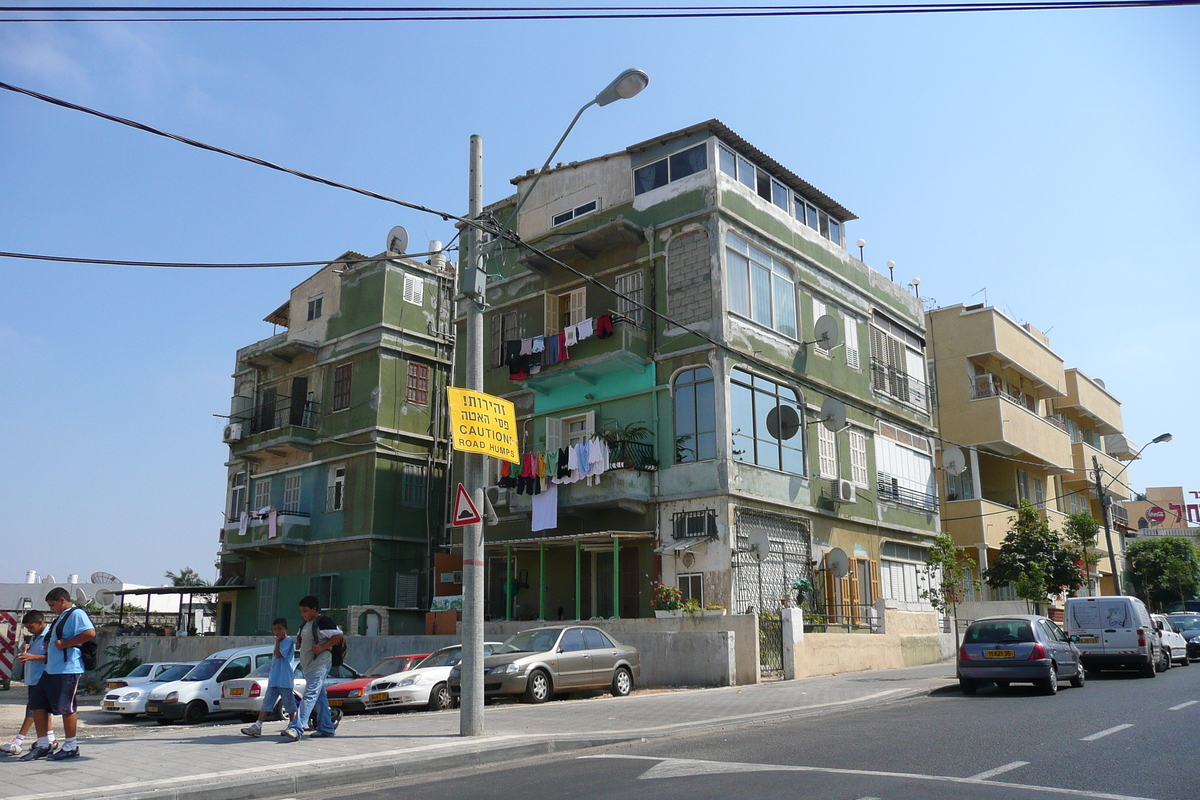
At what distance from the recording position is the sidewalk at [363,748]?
332 inches

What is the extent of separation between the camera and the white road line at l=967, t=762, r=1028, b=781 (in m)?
8.41

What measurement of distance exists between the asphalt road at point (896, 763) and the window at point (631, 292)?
47.3ft

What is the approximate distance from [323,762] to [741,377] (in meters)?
→ 17.2

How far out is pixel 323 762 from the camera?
376 inches

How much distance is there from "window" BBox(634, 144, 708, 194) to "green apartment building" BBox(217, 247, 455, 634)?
10.2 m

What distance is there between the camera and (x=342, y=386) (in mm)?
35156

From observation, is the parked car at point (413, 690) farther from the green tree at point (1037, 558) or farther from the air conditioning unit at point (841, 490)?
the green tree at point (1037, 558)

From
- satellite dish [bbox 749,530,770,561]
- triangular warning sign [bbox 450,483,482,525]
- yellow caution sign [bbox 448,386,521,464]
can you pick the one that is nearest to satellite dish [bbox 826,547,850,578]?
satellite dish [bbox 749,530,770,561]

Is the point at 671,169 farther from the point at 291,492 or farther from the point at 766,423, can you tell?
the point at 291,492

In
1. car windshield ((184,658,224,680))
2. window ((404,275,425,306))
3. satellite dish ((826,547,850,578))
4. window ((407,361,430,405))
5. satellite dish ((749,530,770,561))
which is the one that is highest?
window ((404,275,425,306))

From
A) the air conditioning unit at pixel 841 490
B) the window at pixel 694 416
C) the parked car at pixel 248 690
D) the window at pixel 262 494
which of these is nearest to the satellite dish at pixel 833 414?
the air conditioning unit at pixel 841 490

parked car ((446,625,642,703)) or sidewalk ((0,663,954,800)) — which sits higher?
parked car ((446,625,642,703))

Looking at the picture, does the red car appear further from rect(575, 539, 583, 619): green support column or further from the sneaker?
the sneaker

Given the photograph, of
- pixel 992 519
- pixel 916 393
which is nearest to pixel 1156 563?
pixel 992 519
